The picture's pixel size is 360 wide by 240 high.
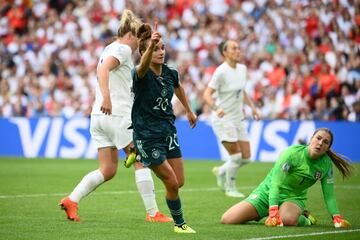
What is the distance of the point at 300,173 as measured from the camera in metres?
9.70

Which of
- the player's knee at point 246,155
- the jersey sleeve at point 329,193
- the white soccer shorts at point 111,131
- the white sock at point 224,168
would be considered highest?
the white soccer shorts at point 111,131

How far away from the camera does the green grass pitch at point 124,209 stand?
351 inches

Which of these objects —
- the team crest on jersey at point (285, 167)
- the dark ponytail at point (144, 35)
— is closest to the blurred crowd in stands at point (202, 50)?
the team crest on jersey at point (285, 167)

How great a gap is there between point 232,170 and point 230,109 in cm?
111

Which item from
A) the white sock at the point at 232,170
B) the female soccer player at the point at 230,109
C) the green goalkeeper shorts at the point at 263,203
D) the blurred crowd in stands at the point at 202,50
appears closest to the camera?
the green goalkeeper shorts at the point at 263,203

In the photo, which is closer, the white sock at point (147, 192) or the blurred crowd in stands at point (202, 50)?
the white sock at point (147, 192)

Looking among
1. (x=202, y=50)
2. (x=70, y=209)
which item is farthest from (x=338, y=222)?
(x=202, y=50)

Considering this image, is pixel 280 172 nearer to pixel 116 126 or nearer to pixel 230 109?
pixel 116 126

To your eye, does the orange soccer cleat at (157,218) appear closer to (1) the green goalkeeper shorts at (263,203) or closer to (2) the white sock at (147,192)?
(2) the white sock at (147,192)

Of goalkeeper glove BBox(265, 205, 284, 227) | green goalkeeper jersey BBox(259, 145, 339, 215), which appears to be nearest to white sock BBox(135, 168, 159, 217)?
green goalkeeper jersey BBox(259, 145, 339, 215)

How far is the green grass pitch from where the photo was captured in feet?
29.2

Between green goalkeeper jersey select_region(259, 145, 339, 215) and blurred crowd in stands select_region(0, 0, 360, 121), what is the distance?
11830 mm

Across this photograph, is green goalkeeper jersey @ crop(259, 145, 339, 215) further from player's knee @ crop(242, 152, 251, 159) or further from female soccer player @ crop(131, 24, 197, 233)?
player's knee @ crop(242, 152, 251, 159)

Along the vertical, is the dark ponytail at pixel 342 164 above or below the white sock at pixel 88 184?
above
